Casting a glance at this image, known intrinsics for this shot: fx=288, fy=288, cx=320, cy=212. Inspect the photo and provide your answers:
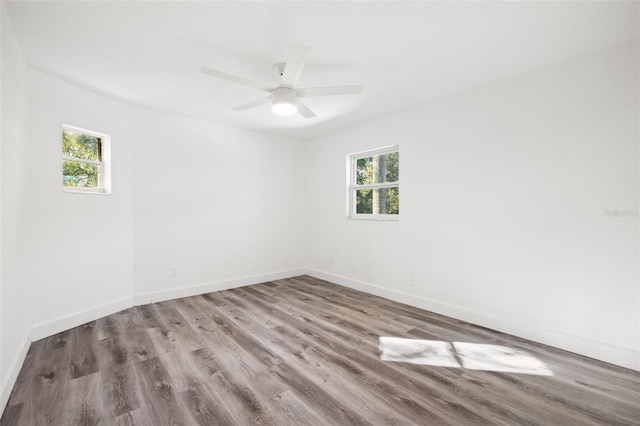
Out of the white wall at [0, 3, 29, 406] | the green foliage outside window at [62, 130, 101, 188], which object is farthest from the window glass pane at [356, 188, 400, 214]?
the white wall at [0, 3, 29, 406]

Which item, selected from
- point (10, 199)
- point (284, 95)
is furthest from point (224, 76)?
point (10, 199)

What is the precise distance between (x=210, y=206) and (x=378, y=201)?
248 centimetres

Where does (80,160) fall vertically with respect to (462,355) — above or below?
above

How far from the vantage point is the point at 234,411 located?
1728mm

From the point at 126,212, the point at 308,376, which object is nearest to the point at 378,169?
the point at 308,376

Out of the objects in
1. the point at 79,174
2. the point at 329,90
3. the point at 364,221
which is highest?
the point at 329,90

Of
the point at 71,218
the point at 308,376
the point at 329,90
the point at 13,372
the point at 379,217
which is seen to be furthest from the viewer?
the point at 379,217

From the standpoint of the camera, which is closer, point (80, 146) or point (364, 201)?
point (80, 146)

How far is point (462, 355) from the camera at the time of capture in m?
2.38

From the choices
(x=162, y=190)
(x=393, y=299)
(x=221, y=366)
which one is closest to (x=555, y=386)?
(x=393, y=299)

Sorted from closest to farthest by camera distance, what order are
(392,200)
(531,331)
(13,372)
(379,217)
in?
(13,372) < (531,331) < (392,200) < (379,217)

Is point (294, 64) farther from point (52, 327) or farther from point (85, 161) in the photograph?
point (52, 327)

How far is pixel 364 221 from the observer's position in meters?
4.27

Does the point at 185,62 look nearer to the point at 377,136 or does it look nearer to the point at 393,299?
the point at 377,136
